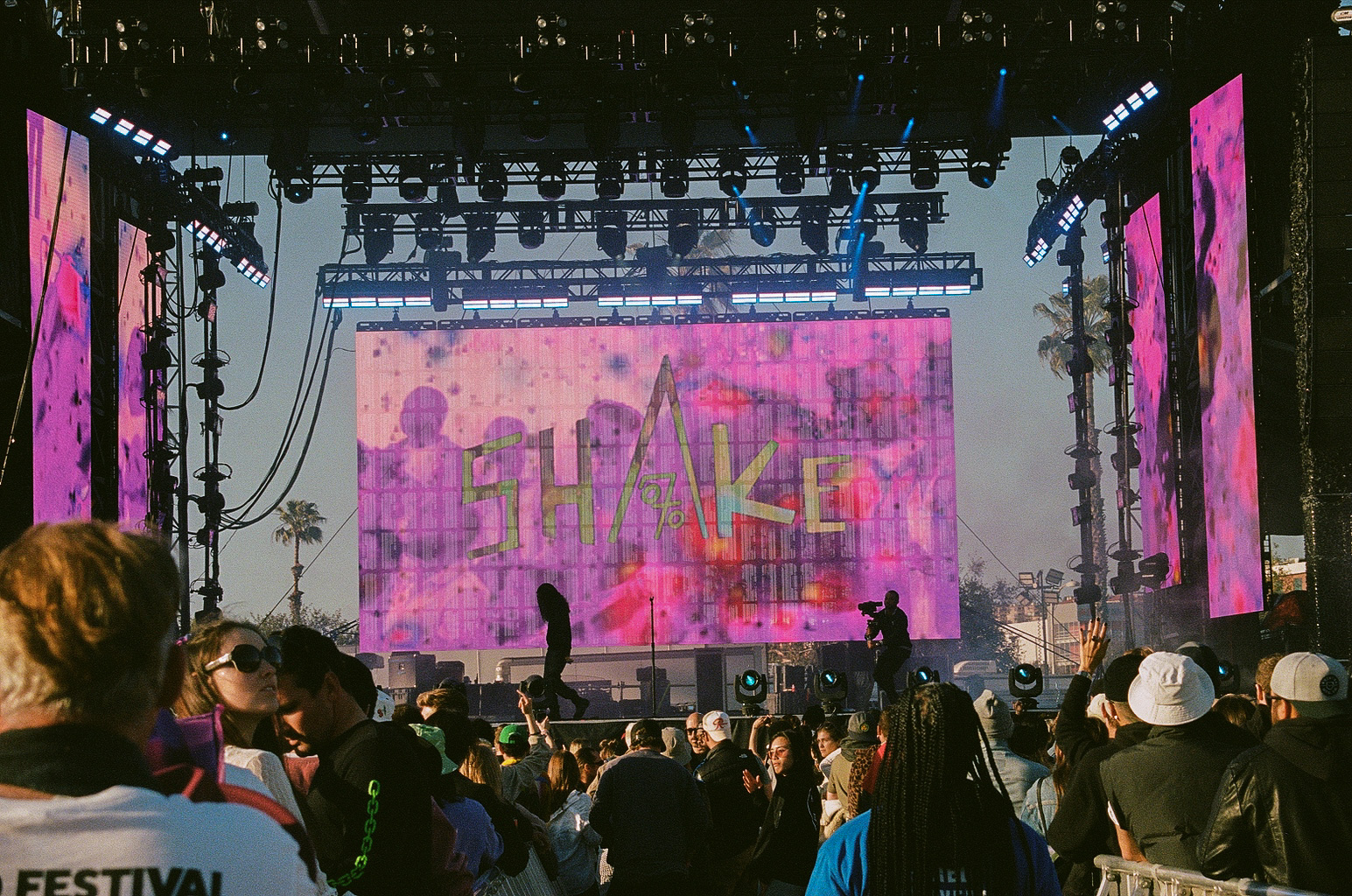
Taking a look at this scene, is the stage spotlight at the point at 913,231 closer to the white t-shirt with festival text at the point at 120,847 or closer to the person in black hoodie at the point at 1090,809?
the person in black hoodie at the point at 1090,809

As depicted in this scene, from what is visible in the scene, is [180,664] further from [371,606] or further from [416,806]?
[371,606]

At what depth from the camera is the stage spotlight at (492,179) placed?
16.8 m

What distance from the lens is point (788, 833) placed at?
18.1ft

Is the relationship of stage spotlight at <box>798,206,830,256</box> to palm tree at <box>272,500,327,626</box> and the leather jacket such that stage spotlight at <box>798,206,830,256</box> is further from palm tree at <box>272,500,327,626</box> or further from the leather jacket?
palm tree at <box>272,500,327,626</box>

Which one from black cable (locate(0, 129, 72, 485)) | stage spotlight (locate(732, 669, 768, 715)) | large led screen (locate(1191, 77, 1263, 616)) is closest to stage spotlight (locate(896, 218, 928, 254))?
large led screen (locate(1191, 77, 1263, 616))

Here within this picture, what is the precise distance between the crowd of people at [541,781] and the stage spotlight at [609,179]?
33.8 ft

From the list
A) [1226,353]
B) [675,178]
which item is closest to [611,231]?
[675,178]

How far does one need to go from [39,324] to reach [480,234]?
720 cm

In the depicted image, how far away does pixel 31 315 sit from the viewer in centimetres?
1320

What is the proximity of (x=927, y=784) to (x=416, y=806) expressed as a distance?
3.79 feet

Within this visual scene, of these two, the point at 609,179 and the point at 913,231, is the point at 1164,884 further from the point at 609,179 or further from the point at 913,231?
the point at 913,231

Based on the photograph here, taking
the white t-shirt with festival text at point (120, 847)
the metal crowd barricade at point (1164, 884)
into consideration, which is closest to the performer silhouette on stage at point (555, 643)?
the metal crowd barricade at point (1164, 884)

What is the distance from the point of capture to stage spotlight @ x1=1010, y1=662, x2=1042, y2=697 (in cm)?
643

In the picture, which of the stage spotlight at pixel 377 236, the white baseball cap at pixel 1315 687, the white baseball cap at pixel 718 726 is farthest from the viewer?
the stage spotlight at pixel 377 236
